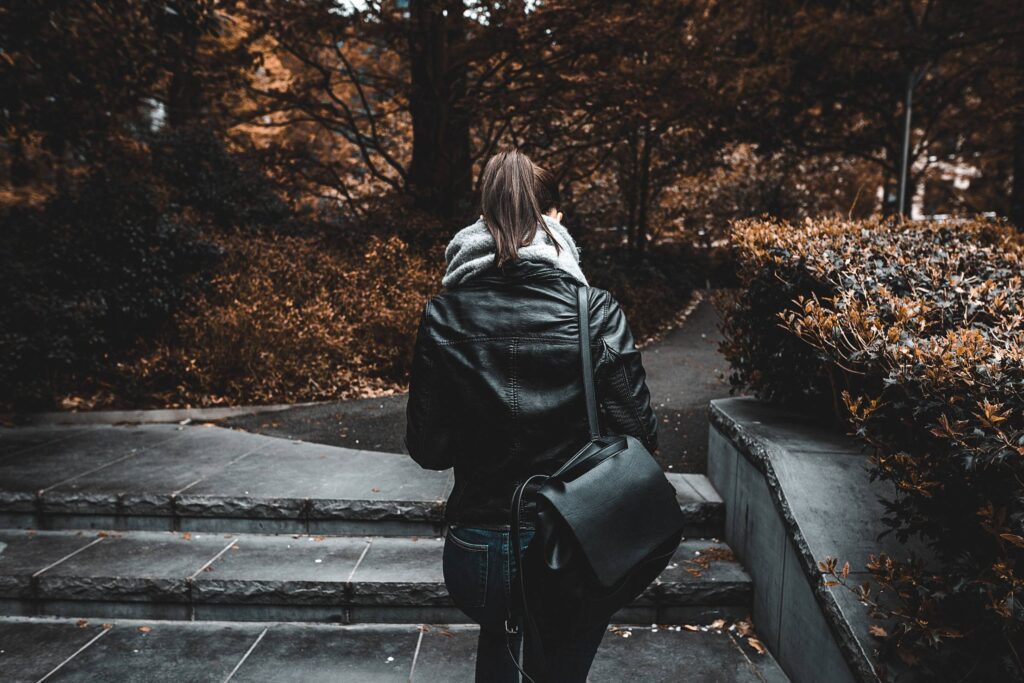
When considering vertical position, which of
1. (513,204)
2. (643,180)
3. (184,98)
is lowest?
(513,204)

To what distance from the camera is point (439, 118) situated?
10.0m

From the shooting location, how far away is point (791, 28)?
480 inches

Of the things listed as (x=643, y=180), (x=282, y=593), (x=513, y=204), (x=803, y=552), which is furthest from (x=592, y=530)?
(x=643, y=180)

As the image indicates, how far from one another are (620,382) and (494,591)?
66 centimetres

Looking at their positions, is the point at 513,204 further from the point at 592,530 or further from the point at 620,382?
the point at 592,530

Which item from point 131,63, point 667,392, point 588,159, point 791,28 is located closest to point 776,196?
point 791,28

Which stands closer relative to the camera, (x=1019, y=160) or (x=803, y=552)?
(x=803, y=552)

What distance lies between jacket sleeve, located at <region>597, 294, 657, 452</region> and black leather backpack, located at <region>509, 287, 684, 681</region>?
0.20 feet

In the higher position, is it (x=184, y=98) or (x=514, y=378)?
(x=184, y=98)

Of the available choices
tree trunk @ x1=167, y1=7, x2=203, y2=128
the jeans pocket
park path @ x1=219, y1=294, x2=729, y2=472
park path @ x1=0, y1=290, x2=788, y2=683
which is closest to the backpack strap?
the jeans pocket

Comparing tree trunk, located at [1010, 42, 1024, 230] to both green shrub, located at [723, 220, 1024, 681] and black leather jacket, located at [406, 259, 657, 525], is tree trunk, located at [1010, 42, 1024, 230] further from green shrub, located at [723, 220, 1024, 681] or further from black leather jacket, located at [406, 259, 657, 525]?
black leather jacket, located at [406, 259, 657, 525]

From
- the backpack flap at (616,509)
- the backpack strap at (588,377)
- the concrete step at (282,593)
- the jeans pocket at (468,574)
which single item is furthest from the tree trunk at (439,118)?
the backpack flap at (616,509)

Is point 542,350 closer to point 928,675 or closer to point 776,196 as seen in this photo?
point 928,675

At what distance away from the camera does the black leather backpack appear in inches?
65.6
